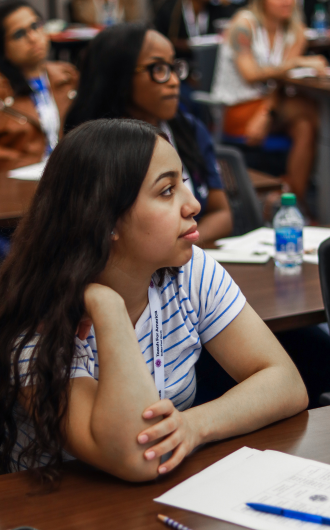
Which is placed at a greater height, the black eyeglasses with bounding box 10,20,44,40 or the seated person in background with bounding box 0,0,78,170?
the black eyeglasses with bounding box 10,20,44,40

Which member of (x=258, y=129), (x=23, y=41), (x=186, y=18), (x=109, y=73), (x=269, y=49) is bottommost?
(x=258, y=129)

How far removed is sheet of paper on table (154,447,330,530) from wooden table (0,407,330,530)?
19 millimetres

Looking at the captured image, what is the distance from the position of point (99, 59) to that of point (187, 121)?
1.41 feet

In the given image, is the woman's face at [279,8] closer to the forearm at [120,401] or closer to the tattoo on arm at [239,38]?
the tattoo on arm at [239,38]

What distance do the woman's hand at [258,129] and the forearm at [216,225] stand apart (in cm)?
203

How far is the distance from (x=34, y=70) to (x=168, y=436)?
3276 millimetres

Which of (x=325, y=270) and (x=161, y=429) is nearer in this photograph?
(x=161, y=429)

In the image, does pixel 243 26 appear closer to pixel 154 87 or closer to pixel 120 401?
pixel 154 87

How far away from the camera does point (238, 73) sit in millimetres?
4953

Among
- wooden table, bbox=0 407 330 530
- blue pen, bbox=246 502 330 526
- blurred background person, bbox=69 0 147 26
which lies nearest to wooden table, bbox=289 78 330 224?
wooden table, bbox=0 407 330 530

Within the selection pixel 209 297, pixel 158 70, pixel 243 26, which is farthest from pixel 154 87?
pixel 243 26

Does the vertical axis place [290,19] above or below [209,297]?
above

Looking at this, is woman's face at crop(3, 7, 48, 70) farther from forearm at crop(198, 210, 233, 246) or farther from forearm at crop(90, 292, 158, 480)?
forearm at crop(90, 292, 158, 480)

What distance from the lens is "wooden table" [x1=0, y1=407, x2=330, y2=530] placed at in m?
0.87
